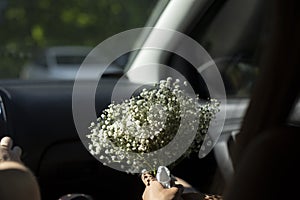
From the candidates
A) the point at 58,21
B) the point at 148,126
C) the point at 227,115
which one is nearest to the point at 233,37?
the point at 227,115

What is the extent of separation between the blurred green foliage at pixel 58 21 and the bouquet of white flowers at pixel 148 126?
18.5 ft

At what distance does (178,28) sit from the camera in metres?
2.56

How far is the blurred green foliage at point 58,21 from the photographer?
25.4 ft

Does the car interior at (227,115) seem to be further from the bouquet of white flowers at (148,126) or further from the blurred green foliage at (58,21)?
the blurred green foliage at (58,21)

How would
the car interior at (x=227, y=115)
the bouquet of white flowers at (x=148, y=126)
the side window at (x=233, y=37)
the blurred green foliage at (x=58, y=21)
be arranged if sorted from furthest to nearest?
the blurred green foliage at (x=58, y=21) → the side window at (x=233, y=37) → the bouquet of white flowers at (x=148, y=126) → the car interior at (x=227, y=115)

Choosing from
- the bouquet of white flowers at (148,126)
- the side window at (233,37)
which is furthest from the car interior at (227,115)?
the bouquet of white flowers at (148,126)

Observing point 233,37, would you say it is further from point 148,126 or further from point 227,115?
point 148,126

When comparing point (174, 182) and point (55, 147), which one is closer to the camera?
point (174, 182)

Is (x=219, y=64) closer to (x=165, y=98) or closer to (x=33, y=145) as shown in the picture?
(x=33, y=145)

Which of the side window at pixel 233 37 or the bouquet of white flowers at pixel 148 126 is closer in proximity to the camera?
the bouquet of white flowers at pixel 148 126

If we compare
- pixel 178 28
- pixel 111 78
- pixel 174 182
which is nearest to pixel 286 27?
pixel 174 182

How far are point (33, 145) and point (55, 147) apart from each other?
99 millimetres

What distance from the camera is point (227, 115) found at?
1.96 meters

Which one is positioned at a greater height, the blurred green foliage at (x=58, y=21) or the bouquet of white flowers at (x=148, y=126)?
the bouquet of white flowers at (x=148, y=126)
